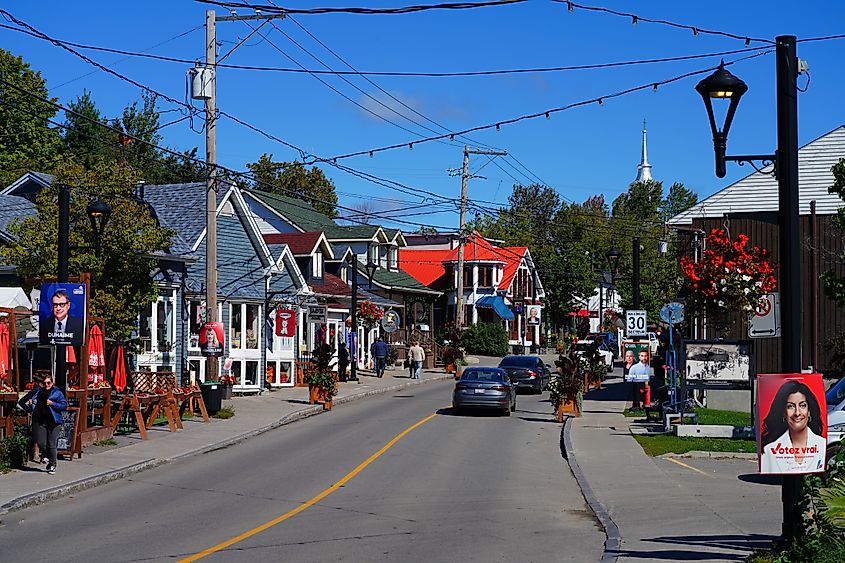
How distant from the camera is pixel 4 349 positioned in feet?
59.6

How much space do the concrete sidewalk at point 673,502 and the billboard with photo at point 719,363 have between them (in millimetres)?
2191

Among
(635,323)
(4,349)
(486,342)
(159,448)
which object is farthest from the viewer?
(486,342)

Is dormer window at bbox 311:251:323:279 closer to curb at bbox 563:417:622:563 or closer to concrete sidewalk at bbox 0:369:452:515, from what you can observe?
concrete sidewalk at bbox 0:369:452:515

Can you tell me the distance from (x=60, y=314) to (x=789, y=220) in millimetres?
13403

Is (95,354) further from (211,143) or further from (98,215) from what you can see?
(211,143)

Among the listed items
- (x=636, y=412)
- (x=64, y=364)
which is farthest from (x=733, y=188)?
(x=64, y=364)

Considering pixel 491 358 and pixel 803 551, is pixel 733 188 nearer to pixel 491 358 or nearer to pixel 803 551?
pixel 803 551

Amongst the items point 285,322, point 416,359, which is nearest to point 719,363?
point 285,322

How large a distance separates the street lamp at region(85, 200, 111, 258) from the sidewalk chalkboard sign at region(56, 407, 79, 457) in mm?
4207

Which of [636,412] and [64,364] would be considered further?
[636,412]

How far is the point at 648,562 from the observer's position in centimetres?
1044

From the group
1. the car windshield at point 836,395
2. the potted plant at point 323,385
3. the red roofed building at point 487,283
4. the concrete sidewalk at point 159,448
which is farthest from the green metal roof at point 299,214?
the car windshield at point 836,395

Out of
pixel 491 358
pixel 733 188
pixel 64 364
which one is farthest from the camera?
pixel 491 358

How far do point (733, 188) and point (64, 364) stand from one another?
77.4 ft
